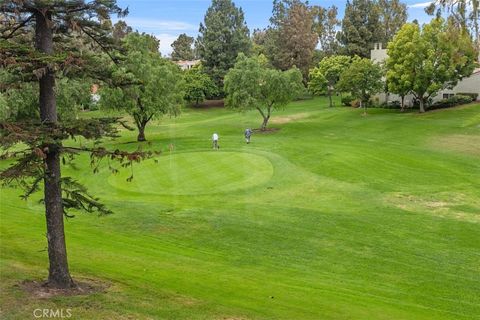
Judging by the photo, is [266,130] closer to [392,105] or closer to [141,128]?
[141,128]

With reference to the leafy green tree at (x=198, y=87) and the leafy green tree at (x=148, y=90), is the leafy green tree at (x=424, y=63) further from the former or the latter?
the leafy green tree at (x=198, y=87)

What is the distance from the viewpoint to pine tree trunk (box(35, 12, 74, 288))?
1086 centimetres

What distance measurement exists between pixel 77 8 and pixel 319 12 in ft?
375

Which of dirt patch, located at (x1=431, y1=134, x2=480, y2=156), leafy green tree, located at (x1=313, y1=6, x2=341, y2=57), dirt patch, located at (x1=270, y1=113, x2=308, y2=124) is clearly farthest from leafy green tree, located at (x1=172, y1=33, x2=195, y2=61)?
dirt patch, located at (x1=431, y1=134, x2=480, y2=156)

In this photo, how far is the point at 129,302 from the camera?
1114 cm

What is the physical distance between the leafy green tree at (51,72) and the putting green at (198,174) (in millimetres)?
12136

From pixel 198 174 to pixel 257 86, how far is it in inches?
906


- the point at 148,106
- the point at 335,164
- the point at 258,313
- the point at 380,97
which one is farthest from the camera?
the point at 380,97

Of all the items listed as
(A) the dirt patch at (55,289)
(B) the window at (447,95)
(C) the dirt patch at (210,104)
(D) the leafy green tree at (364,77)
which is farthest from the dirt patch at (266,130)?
(A) the dirt patch at (55,289)

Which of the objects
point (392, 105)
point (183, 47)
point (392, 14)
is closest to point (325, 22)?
point (392, 14)

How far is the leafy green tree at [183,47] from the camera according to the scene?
461ft

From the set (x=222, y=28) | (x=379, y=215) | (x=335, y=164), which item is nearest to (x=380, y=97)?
(x=222, y=28)

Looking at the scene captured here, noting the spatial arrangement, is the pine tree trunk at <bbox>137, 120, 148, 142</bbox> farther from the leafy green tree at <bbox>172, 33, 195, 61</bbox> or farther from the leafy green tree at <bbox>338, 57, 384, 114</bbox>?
the leafy green tree at <bbox>172, 33, 195, 61</bbox>

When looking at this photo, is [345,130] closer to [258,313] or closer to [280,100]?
[280,100]
